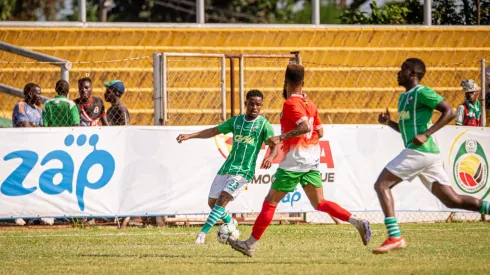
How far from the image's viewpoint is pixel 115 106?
643 inches

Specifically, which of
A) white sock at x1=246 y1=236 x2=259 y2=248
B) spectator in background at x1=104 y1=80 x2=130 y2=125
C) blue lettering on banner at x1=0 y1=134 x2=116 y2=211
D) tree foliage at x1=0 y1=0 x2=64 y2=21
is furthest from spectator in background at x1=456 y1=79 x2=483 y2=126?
tree foliage at x1=0 y1=0 x2=64 y2=21

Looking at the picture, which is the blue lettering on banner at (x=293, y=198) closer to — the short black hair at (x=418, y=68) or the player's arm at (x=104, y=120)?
the player's arm at (x=104, y=120)

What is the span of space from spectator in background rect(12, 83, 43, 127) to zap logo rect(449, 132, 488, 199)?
668 centimetres

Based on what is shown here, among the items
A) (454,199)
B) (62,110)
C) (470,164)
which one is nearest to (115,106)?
(62,110)

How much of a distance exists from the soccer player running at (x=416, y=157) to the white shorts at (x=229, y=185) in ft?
7.79

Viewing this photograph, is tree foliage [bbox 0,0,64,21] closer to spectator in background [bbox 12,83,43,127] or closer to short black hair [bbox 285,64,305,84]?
spectator in background [bbox 12,83,43,127]

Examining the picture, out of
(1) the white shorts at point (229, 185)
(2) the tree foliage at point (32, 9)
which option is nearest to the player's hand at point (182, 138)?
(1) the white shorts at point (229, 185)

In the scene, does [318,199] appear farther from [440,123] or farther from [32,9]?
[32,9]

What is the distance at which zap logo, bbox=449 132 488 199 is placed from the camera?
16.8 meters

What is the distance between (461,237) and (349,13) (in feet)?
44.4

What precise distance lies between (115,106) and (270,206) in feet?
20.2

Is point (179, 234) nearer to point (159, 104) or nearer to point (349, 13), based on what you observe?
point (159, 104)

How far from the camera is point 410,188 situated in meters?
16.6

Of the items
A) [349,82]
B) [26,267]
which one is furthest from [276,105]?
[26,267]
